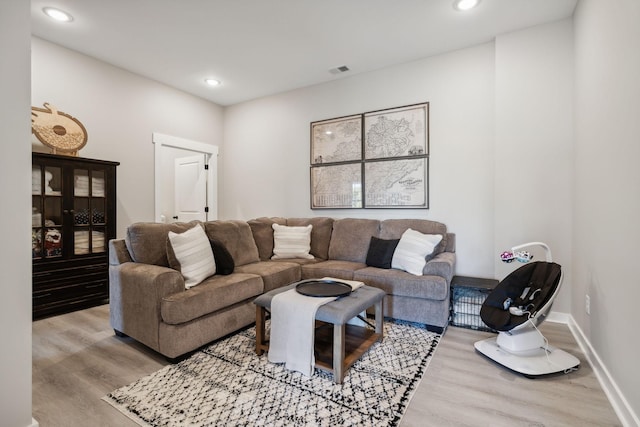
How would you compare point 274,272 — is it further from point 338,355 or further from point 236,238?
point 338,355

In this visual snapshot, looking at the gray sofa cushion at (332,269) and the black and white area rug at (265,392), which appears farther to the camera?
the gray sofa cushion at (332,269)

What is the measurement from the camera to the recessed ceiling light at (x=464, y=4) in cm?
256

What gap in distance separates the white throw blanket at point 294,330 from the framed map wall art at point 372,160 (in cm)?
201

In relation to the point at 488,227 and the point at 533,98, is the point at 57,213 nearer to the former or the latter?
the point at 488,227

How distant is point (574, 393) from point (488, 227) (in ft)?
5.62

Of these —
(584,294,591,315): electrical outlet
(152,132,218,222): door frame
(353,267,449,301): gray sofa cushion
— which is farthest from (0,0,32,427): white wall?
(584,294,591,315): electrical outlet

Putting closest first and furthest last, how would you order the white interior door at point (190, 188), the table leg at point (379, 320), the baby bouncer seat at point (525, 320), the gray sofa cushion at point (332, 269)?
the baby bouncer seat at point (525, 320), the table leg at point (379, 320), the gray sofa cushion at point (332, 269), the white interior door at point (190, 188)

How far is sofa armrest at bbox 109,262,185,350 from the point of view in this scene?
217 centimetres

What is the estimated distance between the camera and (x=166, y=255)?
2.67 m

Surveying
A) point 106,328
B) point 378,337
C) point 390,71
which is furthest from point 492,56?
point 106,328

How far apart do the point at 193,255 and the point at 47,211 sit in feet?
5.88

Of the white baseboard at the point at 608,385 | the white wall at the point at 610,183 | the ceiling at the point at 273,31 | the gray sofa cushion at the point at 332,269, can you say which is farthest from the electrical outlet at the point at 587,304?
the ceiling at the point at 273,31

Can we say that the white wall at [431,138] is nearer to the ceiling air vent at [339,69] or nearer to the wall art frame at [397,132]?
the wall art frame at [397,132]

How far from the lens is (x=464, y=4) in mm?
2594
